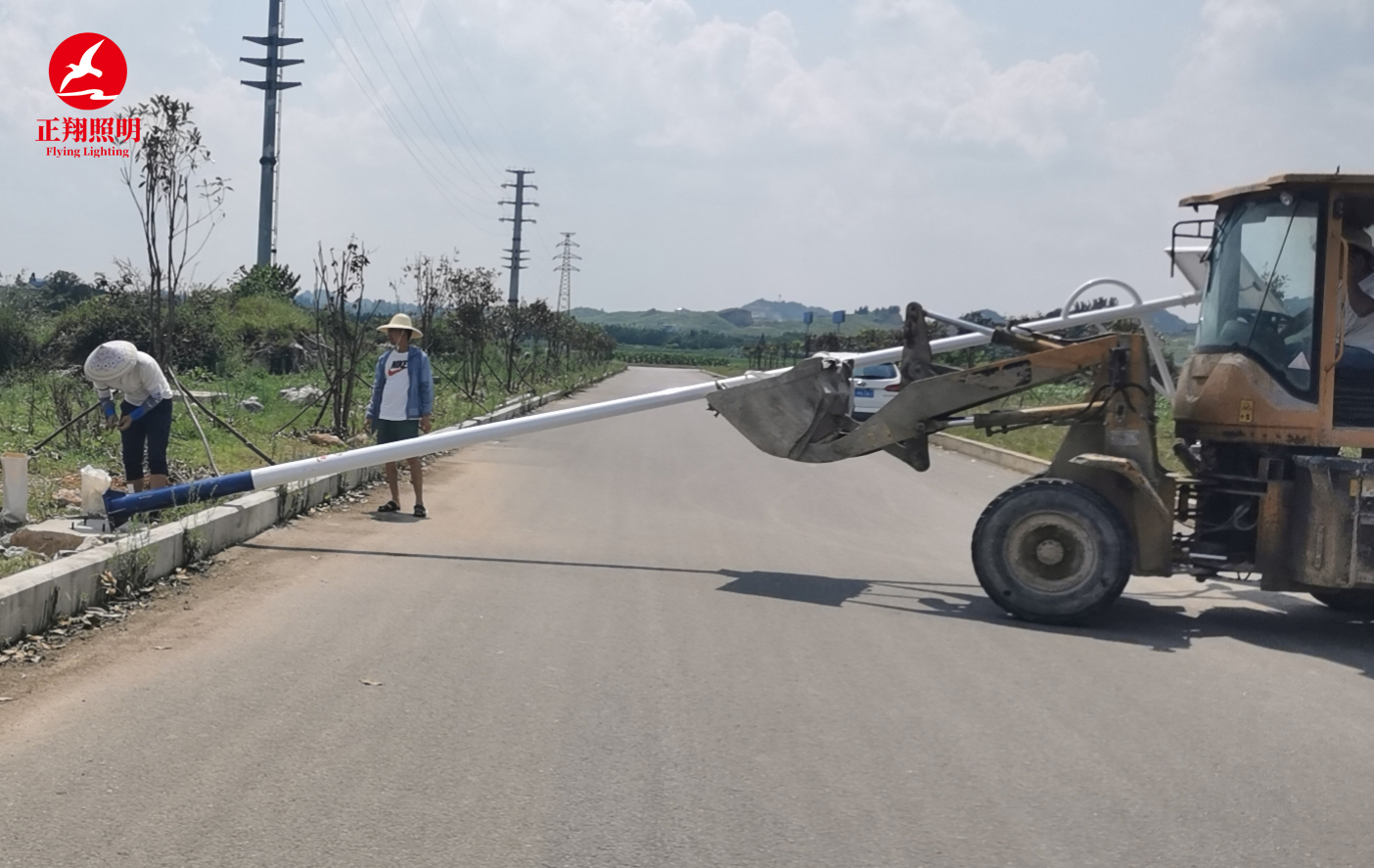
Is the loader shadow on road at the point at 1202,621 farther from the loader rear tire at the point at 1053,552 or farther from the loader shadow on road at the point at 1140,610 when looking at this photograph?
the loader rear tire at the point at 1053,552

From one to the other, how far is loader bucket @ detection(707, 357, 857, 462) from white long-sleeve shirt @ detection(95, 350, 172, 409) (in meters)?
4.25

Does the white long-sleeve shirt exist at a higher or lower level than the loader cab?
lower

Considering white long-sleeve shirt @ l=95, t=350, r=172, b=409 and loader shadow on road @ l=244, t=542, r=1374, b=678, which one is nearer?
loader shadow on road @ l=244, t=542, r=1374, b=678

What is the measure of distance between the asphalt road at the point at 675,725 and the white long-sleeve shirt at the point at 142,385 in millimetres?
1460

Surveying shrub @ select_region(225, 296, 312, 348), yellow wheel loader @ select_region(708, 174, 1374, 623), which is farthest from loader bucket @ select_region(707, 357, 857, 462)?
shrub @ select_region(225, 296, 312, 348)

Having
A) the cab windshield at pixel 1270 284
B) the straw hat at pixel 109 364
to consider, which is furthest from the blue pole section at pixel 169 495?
the cab windshield at pixel 1270 284

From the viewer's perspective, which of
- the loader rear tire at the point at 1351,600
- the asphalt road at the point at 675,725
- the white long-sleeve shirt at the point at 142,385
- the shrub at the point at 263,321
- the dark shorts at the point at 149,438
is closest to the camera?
the asphalt road at the point at 675,725

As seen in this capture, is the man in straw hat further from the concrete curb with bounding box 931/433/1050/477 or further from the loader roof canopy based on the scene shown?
the concrete curb with bounding box 931/433/1050/477

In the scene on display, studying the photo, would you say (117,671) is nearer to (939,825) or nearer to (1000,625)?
(939,825)

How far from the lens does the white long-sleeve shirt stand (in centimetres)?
909

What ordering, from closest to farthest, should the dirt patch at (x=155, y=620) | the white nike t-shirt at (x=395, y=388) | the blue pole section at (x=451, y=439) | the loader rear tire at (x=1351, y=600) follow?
1. the dirt patch at (x=155, y=620)
2. the loader rear tire at (x=1351, y=600)
3. the blue pole section at (x=451, y=439)
4. the white nike t-shirt at (x=395, y=388)

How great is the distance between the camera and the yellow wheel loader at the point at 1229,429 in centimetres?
764

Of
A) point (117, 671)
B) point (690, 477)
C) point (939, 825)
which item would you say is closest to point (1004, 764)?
point (939, 825)

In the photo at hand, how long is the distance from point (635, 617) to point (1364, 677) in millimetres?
4116
